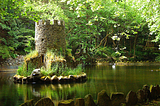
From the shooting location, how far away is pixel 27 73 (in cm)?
1153

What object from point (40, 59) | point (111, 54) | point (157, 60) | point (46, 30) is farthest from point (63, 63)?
point (157, 60)

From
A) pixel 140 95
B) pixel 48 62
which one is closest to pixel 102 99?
pixel 140 95

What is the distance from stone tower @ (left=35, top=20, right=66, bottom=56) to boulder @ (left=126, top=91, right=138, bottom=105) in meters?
8.62

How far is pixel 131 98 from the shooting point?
5.00 m

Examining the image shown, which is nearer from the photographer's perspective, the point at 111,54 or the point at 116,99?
the point at 116,99

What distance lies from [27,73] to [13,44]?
43.3 feet

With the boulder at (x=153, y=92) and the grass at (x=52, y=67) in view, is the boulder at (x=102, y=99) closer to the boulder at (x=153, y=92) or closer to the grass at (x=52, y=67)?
the boulder at (x=153, y=92)

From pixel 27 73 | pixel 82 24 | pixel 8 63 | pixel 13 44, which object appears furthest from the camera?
pixel 82 24

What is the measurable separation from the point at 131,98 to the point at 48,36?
29.4 ft

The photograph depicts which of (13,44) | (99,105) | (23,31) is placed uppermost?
(23,31)

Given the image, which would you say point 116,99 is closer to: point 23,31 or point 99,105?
point 99,105

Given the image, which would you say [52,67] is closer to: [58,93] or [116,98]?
[58,93]

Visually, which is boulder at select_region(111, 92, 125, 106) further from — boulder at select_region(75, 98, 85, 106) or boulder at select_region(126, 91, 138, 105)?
boulder at select_region(75, 98, 85, 106)

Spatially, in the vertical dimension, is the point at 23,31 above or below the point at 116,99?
above
